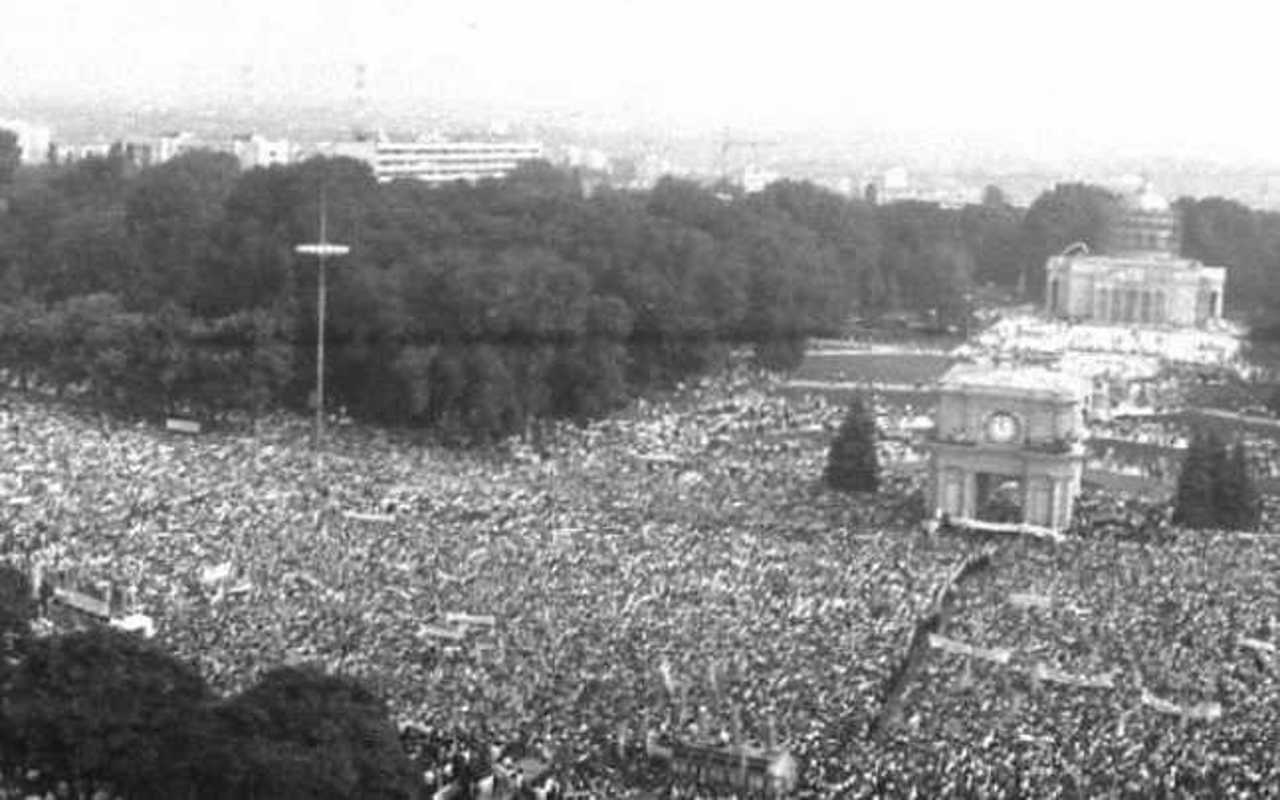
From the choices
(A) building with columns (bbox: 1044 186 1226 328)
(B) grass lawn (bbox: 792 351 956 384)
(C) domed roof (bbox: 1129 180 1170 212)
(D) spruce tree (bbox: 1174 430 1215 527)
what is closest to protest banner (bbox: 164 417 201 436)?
(B) grass lawn (bbox: 792 351 956 384)

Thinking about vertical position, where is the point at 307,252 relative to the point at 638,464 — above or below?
above

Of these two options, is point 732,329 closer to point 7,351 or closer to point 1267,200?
point 7,351

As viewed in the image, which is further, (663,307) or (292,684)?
(663,307)

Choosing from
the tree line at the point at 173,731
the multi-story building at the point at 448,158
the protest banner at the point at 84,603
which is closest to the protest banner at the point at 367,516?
the protest banner at the point at 84,603

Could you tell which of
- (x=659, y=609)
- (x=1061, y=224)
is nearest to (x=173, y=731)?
(x=659, y=609)

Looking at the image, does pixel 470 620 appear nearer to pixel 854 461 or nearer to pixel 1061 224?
pixel 854 461

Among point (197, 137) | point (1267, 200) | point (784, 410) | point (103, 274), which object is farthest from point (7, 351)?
point (1267, 200)

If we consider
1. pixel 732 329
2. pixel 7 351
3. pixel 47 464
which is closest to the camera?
pixel 47 464
